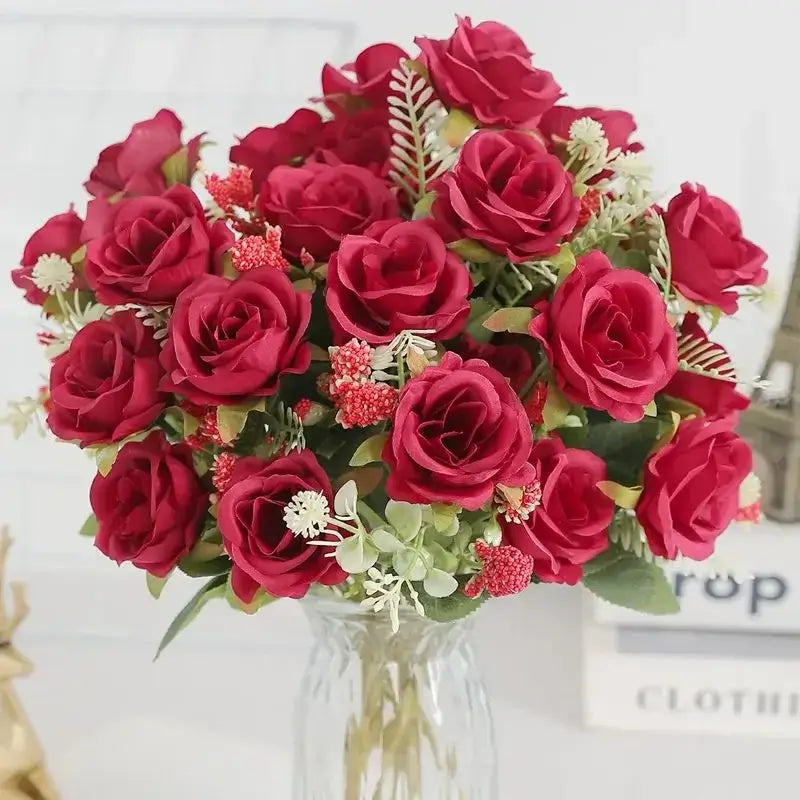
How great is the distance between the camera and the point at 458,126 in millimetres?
552

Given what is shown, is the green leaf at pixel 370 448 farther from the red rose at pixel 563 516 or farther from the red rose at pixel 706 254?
the red rose at pixel 706 254

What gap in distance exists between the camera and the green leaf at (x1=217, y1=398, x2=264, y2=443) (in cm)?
50

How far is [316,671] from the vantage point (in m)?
0.72

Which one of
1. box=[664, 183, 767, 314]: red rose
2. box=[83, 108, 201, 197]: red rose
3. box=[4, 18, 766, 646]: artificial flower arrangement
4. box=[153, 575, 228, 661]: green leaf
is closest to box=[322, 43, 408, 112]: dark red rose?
box=[4, 18, 766, 646]: artificial flower arrangement

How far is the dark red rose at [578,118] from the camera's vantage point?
60 cm

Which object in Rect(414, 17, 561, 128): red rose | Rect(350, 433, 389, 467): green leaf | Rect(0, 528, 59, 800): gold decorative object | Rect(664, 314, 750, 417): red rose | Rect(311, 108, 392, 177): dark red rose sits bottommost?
Rect(0, 528, 59, 800): gold decorative object

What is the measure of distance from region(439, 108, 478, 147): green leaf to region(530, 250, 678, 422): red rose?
121 mm

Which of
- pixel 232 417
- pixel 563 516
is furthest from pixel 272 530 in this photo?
pixel 563 516

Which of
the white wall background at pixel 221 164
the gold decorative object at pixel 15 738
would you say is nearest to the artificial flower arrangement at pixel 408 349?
the gold decorative object at pixel 15 738

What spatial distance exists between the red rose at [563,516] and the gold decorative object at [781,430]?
1.22 ft

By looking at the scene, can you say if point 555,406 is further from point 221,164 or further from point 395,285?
point 221,164

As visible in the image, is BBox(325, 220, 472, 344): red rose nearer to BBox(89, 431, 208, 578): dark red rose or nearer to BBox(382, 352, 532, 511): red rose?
BBox(382, 352, 532, 511): red rose

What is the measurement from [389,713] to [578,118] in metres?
0.45

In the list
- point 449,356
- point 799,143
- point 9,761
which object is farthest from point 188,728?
point 799,143
